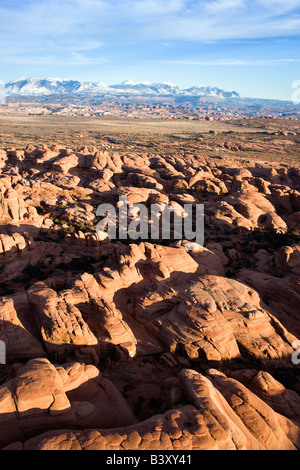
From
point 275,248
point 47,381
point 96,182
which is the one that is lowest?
point 275,248

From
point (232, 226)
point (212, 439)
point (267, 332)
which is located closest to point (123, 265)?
point (267, 332)

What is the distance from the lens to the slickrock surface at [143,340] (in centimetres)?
931

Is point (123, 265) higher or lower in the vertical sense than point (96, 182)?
lower

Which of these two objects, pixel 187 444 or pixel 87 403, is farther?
pixel 87 403

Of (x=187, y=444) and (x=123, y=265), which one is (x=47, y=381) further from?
(x=123, y=265)

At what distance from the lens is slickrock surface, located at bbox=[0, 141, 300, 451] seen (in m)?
9.31

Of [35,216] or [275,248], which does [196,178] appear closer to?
[275,248]

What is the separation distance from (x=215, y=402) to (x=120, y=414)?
366 centimetres

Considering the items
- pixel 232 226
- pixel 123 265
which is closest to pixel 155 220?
pixel 232 226

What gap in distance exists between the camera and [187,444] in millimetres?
8383

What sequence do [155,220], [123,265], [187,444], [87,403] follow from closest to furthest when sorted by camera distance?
[187,444], [87,403], [123,265], [155,220]

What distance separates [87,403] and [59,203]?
29158mm

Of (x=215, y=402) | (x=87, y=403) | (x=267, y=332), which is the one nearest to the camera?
(x=215, y=402)

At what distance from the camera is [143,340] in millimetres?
15828
